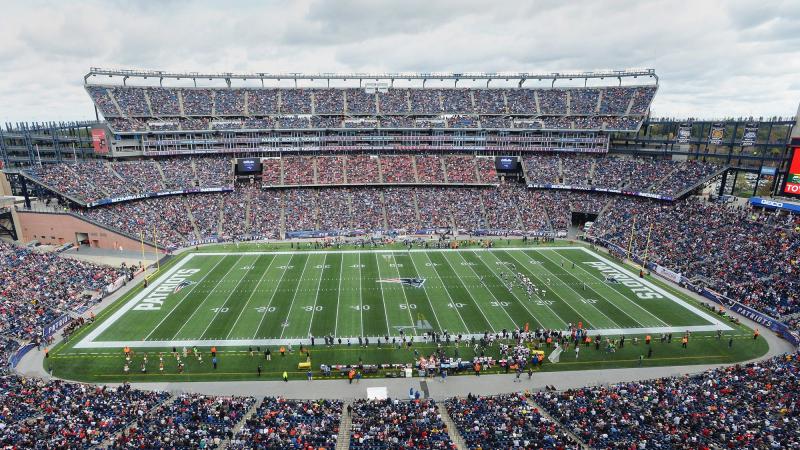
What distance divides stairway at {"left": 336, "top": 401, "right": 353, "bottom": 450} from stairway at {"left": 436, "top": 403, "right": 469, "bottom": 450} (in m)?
4.35

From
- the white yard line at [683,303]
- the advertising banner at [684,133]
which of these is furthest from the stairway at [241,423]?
the advertising banner at [684,133]

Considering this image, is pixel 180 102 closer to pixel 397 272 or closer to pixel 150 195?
pixel 150 195

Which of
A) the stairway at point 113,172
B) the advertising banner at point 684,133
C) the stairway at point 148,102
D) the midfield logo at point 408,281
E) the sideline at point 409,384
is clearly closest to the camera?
the sideline at point 409,384

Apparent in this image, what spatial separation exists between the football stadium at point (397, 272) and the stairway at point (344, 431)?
18 centimetres

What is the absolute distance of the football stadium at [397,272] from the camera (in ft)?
63.4

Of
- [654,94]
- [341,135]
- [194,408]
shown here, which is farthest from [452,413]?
[654,94]

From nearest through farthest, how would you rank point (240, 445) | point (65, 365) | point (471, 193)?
point (240, 445), point (65, 365), point (471, 193)

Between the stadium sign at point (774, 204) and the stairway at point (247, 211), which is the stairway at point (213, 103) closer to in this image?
the stairway at point (247, 211)

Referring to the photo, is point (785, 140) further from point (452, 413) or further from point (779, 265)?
point (452, 413)

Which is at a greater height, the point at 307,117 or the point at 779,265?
the point at 307,117

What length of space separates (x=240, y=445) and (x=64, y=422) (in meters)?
7.83

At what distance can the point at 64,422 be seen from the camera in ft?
59.0

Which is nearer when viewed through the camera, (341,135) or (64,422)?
(64,422)

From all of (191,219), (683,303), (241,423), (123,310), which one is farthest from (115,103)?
(683,303)
